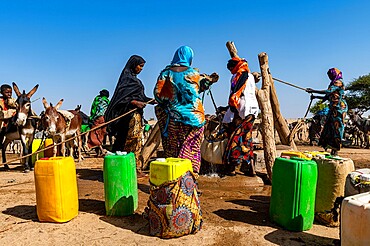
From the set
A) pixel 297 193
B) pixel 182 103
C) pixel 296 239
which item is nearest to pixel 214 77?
pixel 182 103

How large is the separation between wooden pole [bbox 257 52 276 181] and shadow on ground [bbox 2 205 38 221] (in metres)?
4.09

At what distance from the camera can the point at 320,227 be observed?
146 inches

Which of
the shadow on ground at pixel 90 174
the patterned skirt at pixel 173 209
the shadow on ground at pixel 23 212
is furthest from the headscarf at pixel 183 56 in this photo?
the shadow on ground at pixel 90 174

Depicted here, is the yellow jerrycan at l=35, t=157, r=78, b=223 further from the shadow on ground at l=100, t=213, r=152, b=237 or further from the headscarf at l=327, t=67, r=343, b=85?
the headscarf at l=327, t=67, r=343, b=85

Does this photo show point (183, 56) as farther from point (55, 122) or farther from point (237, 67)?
point (55, 122)

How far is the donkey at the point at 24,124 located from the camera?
7469 mm

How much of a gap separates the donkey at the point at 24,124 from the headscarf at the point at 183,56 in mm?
4442

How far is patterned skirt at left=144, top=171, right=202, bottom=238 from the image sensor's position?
11.1 feet

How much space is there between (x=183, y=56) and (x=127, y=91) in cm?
170

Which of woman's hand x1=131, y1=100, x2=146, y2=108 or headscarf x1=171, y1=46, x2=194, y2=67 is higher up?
headscarf x1=171, y1=46, x2=194, y2=67

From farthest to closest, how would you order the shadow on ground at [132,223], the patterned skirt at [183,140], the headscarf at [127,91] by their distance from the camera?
the headscarf at [127,91], the patterned skirt at [183,140], the shadow on ground at [132,223]

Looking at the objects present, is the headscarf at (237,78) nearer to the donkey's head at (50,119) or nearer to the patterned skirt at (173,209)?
the patterned skirt at (173,209)

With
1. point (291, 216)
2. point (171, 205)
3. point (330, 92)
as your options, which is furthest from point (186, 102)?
point (330, 92)

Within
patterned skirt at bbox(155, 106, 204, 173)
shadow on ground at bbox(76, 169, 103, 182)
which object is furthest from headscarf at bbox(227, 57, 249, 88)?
shadow on ground at bbox(76, 169, 103, 182)
